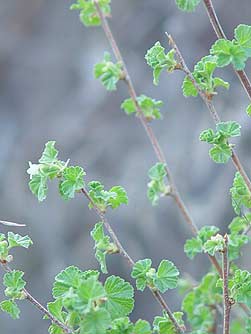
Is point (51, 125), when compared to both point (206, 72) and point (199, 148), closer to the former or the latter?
point (199, 148)

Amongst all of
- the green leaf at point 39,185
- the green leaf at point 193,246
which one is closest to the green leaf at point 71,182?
the green leaf at point 39,185

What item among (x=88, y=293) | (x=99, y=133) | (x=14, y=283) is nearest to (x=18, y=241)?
(x=14, y=283)

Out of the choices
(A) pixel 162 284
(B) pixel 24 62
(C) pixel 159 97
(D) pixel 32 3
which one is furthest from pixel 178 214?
(A) pixel 162 284

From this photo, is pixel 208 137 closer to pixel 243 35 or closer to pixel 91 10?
pixel 243 35

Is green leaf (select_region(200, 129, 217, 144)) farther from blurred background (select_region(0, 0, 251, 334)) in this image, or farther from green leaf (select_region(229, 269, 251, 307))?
blurred background (select_region(0, 0, 251, 334))

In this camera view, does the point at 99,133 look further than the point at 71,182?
Yes
